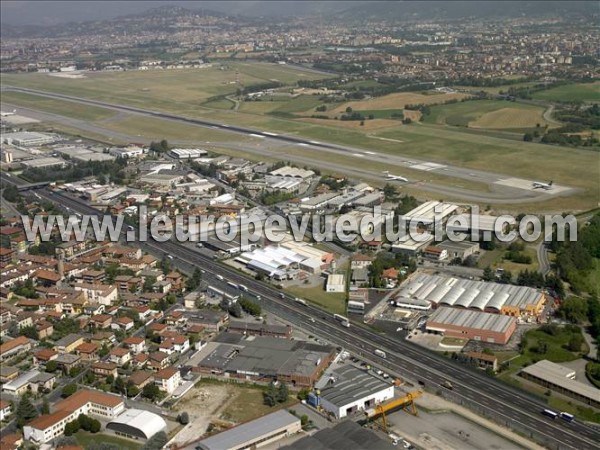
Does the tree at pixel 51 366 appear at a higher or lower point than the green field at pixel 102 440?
higher

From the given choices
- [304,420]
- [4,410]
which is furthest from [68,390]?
[304,420]

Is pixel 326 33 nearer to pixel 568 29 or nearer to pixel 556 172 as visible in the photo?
→ pixel 568 29

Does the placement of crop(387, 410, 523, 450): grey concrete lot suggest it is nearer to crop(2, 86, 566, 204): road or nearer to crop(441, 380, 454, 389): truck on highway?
crop(441, 380, 454, 389): truck on highway

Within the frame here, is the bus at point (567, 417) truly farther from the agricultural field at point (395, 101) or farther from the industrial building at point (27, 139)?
the agricultural field at point (395, 101)

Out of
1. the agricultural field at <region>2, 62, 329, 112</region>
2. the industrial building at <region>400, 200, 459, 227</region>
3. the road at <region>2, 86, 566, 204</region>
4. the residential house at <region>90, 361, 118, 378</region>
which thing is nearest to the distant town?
the residential house at <region>90, 361, 118, 378</region>

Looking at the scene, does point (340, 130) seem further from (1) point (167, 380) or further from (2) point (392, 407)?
(2) point (392, 407)

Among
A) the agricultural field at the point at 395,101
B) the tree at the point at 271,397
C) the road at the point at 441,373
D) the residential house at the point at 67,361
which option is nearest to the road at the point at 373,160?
the agricultural field at the point at 395,101
